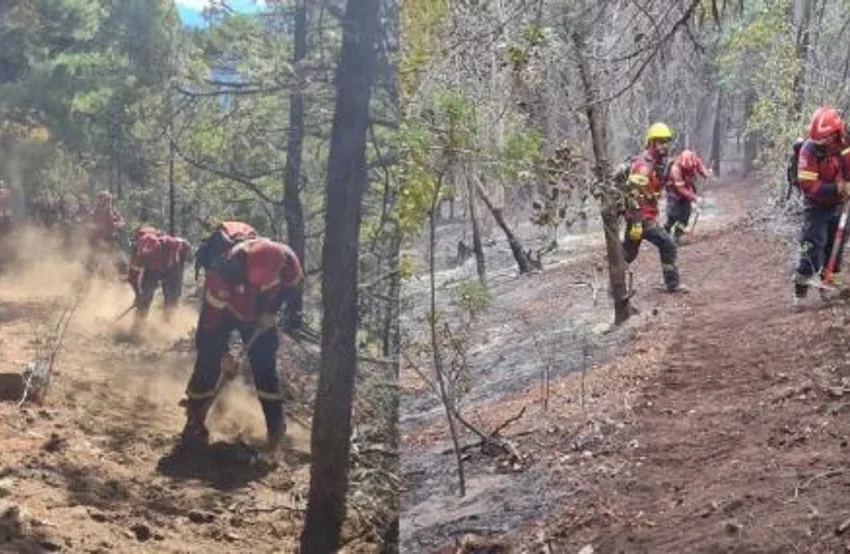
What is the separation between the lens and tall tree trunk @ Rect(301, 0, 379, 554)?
3.64 meters

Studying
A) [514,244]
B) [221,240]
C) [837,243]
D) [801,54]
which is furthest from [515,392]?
[801,54]

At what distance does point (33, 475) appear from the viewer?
3340 millimetres

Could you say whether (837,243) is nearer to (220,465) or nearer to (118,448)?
(220,465)

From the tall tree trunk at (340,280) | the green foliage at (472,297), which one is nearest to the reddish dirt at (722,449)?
the green foliage at (472,297)

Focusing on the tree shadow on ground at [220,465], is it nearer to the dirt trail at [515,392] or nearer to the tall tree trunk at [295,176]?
the tall tree trunk at [295,176]

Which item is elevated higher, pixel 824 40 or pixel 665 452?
pixel 824 40

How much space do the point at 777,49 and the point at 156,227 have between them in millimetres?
11380

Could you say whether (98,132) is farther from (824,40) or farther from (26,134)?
(824,40)

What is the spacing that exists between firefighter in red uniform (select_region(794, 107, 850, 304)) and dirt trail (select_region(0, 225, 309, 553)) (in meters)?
4.42

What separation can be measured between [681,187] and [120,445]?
849cm

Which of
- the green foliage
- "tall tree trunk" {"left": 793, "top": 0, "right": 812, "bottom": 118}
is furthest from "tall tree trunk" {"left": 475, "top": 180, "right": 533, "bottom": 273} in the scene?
the green foliage

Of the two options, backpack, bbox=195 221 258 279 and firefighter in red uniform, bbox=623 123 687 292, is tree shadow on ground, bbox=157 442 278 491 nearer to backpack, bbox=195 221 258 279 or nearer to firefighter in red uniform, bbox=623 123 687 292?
backpack, bbox=195 221 258 279

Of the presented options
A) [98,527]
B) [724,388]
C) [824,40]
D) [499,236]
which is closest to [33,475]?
[98,527]

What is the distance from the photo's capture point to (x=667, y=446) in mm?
5164
